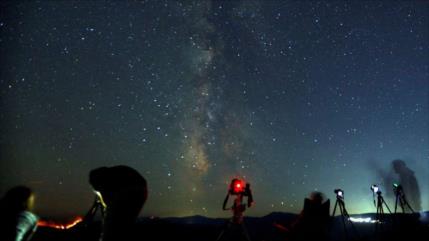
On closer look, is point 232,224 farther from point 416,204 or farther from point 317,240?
point 416,204

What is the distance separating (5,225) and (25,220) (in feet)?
0.74

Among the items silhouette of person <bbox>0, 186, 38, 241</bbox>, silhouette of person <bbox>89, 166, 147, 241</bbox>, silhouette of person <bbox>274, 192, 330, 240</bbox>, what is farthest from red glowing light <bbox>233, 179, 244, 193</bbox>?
silhouette of person <bbox>0, 186, 38, 241</bbox>

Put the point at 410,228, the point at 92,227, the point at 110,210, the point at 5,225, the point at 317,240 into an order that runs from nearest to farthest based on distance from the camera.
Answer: the point at 5,225, the point at 110,210, the point at 317,240, the point at 92,227, the point at 410,228

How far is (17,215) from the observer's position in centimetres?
379

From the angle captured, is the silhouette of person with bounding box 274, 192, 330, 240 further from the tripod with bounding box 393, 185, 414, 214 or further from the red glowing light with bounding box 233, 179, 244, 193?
the tripod with bounding box 393, 185, 414, 214

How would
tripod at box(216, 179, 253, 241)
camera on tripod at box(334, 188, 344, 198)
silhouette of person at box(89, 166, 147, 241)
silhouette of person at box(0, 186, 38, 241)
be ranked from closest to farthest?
silhouette of person at box(0, 186, 38, 241) < silhouette of person at box(89, 166, 147, 241) < tripod at box(216, 179, 253, 241) < camera on tripod at box(334, 188, 344, 198)

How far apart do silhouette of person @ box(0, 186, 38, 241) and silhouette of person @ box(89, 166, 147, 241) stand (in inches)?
38.0

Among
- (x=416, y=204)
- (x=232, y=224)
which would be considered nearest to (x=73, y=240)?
(x=232, y=224)

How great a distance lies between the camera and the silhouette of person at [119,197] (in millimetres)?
4402

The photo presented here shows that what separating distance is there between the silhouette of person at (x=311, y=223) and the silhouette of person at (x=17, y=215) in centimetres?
442

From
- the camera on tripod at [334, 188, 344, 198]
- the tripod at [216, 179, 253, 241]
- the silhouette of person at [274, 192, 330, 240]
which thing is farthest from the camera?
the camera on tripod at [334, 188, 344, 198]

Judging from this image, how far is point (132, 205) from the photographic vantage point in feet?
15.2

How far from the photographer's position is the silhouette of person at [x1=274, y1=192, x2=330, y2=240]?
5.62m

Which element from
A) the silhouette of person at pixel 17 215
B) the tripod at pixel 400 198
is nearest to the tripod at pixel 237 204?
the silhouette of person at pixel 17 215
